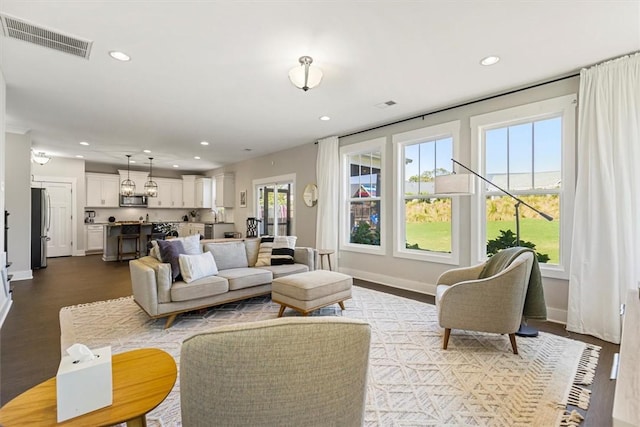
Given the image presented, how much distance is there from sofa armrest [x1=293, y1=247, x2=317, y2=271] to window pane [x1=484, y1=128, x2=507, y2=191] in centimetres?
252

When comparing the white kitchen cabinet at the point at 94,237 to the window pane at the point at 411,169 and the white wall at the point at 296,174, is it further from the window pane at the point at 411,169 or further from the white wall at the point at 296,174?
the window pane at the point at 411,169

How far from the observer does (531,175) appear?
349 cm

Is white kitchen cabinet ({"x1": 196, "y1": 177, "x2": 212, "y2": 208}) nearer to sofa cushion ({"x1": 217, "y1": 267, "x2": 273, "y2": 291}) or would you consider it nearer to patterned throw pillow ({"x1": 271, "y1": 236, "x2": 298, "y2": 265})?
patterned throw pillow ({"x1": 271, "y1": 236, "x2": 298, "y2": 265})

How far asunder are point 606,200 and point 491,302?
1.57 metres

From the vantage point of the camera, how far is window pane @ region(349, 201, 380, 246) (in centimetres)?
511

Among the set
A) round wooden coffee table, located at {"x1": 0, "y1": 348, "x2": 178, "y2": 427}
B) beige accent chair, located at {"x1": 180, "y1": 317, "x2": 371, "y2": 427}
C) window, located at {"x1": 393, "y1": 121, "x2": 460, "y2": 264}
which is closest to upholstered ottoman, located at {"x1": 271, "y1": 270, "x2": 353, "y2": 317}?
window, located at {"x1": 393, "y1": 121, "x2": 460, "y2": 264}

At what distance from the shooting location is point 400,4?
205 cm

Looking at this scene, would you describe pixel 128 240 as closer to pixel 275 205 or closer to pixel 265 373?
pixel 275 205

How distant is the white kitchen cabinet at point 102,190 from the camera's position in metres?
8.39

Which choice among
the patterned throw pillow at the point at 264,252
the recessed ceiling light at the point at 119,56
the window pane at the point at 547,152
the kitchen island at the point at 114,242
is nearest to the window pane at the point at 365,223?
the patterned throw pillow at the point at 264,252

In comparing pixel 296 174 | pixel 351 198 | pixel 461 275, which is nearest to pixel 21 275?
pixel 296 174

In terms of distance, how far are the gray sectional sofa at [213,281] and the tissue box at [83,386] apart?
2020 mm

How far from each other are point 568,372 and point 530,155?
2.39 metres

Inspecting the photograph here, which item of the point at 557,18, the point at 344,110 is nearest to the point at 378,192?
the point at 344,110
